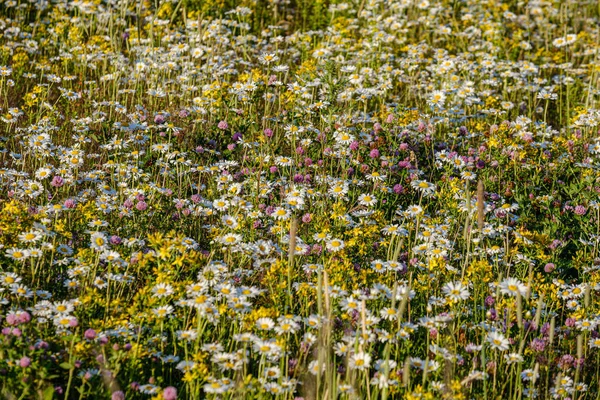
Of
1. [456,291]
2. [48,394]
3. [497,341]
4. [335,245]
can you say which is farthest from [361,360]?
[48,394]

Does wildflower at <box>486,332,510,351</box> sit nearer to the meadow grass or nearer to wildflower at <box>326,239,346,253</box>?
the meadow grass

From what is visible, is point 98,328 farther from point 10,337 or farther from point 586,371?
point 586,371

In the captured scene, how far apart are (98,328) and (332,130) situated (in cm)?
259

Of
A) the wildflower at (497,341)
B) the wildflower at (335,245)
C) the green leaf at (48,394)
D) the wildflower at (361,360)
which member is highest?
the wildflower at (335,245)

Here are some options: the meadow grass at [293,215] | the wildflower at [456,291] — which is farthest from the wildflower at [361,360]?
the wildflower at [456,291]

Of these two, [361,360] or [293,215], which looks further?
[293,215]

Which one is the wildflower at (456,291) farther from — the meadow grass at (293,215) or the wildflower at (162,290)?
the wildflower at (162,290)

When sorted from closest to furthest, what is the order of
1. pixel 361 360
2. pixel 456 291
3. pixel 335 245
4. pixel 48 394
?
1. pixel 48 394
2. pixel 361 360
3. pixel 456 291
4. pixel 335 245

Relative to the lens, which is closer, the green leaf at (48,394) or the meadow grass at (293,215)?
the green leaf at (48,394)

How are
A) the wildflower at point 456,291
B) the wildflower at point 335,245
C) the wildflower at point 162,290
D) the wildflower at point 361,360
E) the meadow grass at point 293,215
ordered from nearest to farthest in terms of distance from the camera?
the wildflower at point 361,360 < the meadow grass at point 293,215 < the wildflower at point 162,290 < the wildflower at point 456,291 < the wildflower at point 335,245

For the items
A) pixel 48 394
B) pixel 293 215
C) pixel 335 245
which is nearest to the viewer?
pixel 48 394

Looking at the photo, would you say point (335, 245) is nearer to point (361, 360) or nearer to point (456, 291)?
point (456, 291)

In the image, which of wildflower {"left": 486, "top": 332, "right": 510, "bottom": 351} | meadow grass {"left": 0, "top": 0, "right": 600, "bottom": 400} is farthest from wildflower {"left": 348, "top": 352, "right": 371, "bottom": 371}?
wildflower {"left": 486, "top": 332, "right": 510, "bottom": 351}

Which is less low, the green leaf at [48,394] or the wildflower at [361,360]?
the green leaf at [48,394]
